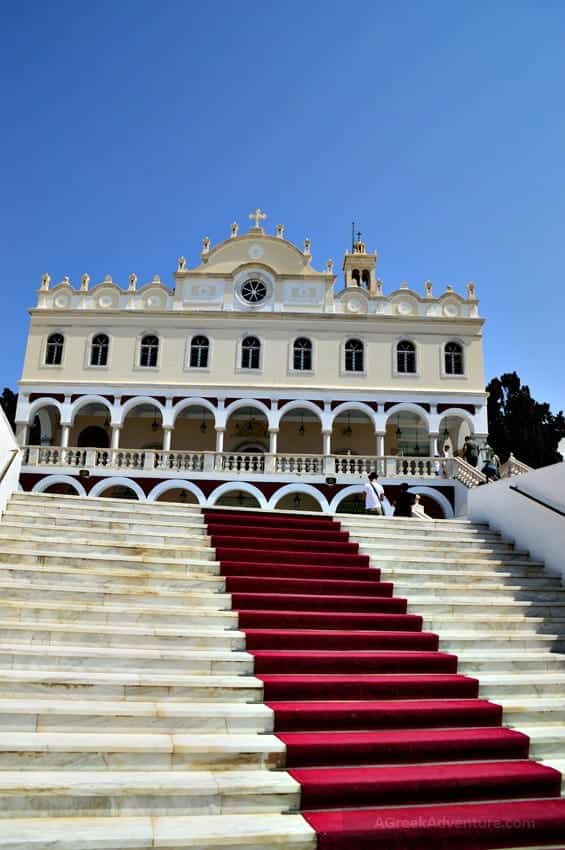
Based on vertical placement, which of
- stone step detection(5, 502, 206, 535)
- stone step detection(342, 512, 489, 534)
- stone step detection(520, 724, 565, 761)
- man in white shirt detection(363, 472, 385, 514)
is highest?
man in white shirt detection(363, 472, 385, 514)

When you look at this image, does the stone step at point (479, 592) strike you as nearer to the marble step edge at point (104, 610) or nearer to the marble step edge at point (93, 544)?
the marble step edge at point (104, 610)

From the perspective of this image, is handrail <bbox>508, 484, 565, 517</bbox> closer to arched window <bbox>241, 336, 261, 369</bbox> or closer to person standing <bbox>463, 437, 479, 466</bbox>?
person standing <bbox>463, 437, 479, 466</bbox>

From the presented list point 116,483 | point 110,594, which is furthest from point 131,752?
point 116,483

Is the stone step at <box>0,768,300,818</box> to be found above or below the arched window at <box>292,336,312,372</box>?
below

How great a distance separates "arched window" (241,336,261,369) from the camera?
26.6m

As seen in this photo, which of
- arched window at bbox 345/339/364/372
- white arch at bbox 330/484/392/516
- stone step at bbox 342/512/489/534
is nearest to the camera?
stone step at bbox 342/512/489/534

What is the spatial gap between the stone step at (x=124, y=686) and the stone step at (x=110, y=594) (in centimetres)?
109

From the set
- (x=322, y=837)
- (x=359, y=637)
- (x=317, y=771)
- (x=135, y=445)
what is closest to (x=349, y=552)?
(x=359, y=637)

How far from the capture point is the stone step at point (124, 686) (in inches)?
178

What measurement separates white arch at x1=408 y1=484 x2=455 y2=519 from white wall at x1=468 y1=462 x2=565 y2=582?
1211cm

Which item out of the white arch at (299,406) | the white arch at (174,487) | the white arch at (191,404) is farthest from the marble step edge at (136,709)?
the white arch at (191,404)

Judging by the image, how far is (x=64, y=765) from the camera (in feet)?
12.7

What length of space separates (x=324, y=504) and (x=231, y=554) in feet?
50.6

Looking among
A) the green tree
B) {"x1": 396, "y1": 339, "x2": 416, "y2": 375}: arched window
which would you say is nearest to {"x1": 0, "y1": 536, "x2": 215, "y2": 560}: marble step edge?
{"x1": 396, "y1": 339, "x2": 416, "y2": 375}: arched window
